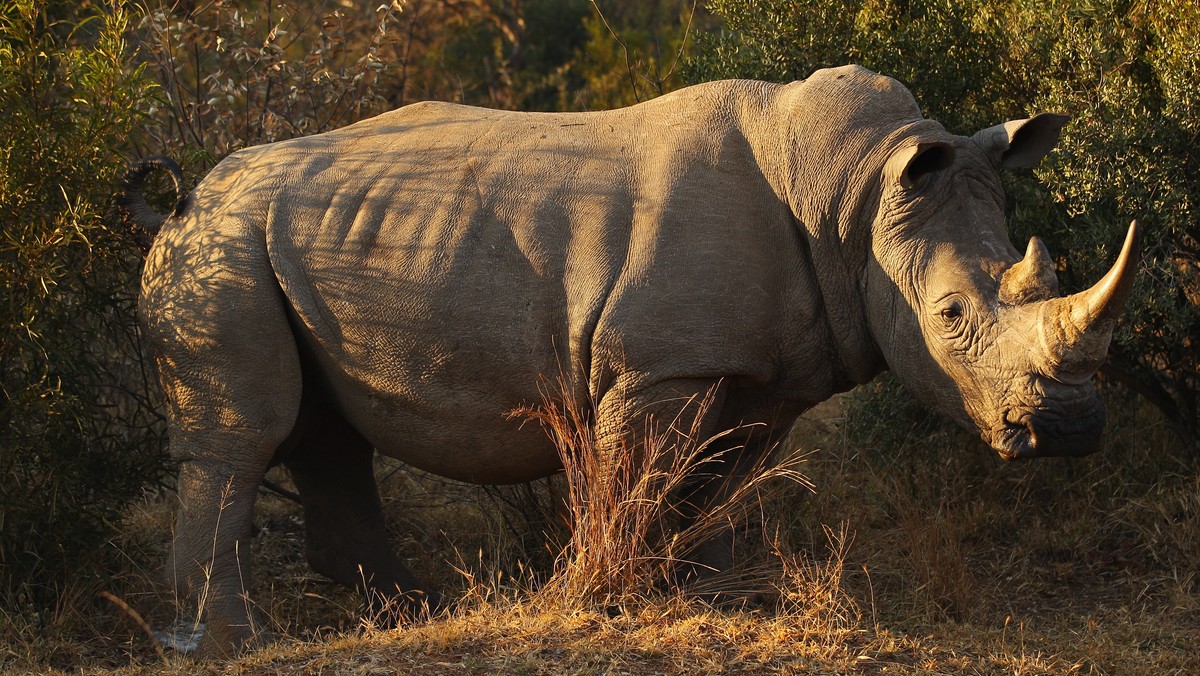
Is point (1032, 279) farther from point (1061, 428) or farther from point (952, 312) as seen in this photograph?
point (1061, 428)

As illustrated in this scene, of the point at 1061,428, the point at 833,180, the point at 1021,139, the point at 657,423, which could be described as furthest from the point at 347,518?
the point at 1021,139

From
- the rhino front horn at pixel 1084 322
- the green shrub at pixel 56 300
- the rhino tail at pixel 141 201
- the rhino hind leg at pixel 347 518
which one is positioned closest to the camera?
the rhino front horn at pixel 1084 322

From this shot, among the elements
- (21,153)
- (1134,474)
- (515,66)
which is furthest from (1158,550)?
(515,66)

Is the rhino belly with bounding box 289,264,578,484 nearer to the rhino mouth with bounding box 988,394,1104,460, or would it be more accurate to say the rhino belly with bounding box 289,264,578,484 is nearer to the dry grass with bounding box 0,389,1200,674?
the dry grass with bounding box 0,389,1200,674

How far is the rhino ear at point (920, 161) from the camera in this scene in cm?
495

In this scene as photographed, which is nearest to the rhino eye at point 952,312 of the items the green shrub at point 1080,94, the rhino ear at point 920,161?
the rhino ear at point 920,161

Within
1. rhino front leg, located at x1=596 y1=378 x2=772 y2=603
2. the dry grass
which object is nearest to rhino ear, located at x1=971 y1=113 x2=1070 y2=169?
rhino front leg, located at x1=596 y1=378 x2=772 y2=603

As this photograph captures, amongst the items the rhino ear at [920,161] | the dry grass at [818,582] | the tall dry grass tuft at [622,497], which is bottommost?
the dry grass at [818,582]

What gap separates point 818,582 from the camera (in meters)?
5.17

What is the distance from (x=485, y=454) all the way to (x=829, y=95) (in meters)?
1.86

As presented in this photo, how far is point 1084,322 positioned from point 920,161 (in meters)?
0.86

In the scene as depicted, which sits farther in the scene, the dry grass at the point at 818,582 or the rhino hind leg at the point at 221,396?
the rhino hind leg at the point at 221,396

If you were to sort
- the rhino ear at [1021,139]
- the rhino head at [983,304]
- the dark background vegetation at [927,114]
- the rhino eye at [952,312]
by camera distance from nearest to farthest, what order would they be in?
the rhino head at [983,304]
the rhino eye at [952,312]
the rhino ear at [1021,139]
the dark background vegetation at [927,114]

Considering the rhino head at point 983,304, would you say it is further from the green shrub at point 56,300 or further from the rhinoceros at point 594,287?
the green shrub at point 56,300
